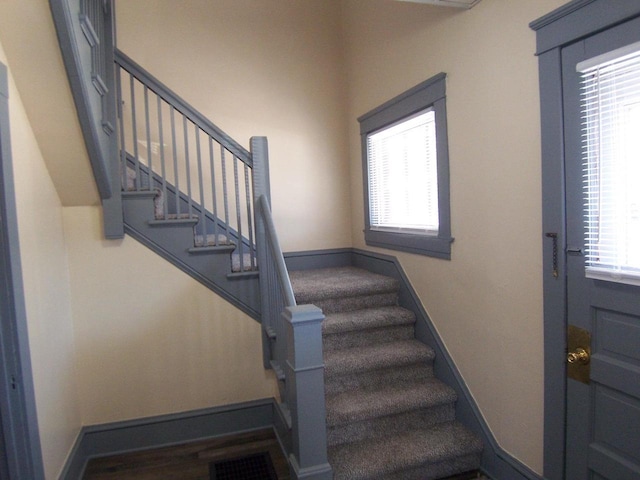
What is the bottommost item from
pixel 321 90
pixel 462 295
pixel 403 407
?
pixel 403 407

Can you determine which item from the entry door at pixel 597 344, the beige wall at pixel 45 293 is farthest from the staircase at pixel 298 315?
the entry door at pixel 597 344

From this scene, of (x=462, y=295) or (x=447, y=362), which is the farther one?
(x=447, y=362)

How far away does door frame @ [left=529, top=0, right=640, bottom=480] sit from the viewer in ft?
5.70

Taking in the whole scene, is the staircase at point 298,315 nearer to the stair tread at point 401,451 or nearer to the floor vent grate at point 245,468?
the stair tread at point 401,451

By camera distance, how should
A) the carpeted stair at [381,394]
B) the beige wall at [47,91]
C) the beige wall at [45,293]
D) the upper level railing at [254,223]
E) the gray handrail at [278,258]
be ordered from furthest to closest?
the carpeted stair at [381,394] < the gray handrail at [278,258] < the upper level railing at [254,223] < the beige wall at [45,293] < the beige wall at [47,91]

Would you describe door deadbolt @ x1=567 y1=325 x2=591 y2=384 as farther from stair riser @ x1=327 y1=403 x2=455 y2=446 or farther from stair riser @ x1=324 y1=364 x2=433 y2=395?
stair riser @ x1=324 y1=364 x2=433 y2=395

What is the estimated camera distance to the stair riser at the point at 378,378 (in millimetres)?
2604

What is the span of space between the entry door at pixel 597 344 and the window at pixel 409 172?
84 centimetres

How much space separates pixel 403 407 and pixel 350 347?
0.55 meters

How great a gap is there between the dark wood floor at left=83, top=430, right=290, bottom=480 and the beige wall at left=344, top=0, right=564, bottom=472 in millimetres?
1357

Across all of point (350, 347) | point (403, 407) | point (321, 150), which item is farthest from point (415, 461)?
point (321, 150)

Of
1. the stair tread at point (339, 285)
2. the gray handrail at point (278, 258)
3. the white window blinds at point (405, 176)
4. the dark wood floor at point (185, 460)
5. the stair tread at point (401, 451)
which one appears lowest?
the dark wood floor at point (185, 460)

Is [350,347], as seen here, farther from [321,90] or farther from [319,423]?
[321,90]

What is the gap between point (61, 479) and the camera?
2184mm
